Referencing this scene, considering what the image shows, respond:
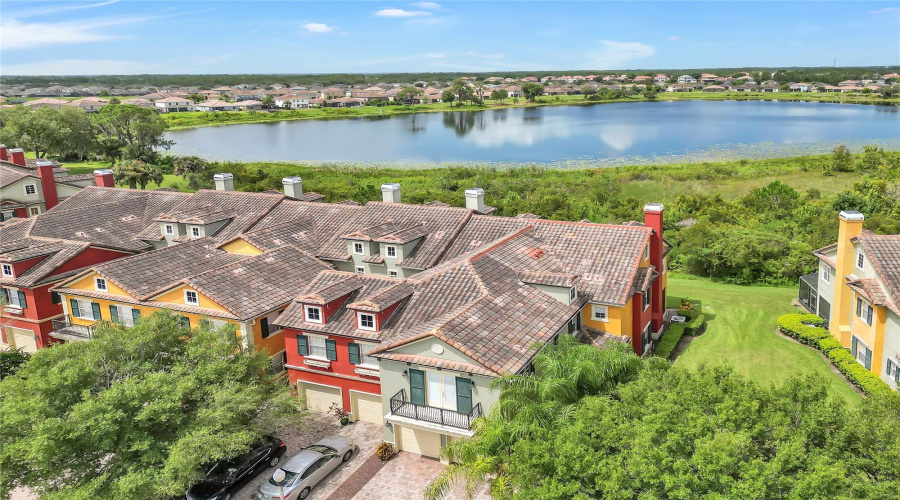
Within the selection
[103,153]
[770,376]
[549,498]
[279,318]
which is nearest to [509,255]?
[279,318]

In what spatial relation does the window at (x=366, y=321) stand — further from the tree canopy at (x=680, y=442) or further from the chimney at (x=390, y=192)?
the chimney at (x=390, y=192)

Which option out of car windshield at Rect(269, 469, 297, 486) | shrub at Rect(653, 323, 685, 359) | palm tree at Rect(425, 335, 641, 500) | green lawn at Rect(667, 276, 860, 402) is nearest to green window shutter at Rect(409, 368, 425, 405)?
palm tree at Rect(425, 335, 641, 500)

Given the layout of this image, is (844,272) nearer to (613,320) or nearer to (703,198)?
(613,320)

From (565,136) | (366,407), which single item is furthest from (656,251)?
(565,136)

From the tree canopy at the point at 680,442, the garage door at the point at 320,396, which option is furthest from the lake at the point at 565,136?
the tree canopy at the point at 680,442

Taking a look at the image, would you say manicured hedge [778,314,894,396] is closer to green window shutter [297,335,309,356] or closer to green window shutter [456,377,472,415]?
green window shutter [456,377,472,415]

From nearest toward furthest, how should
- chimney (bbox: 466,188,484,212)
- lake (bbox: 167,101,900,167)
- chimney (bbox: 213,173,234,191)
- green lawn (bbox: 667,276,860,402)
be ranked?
green lawn (bbox: 667,276,860,402) < chimney (bbox: 466,188,484,212) < chimney (bbox: 213,173,234,191) < lake (bbox: 167,101,900,167)

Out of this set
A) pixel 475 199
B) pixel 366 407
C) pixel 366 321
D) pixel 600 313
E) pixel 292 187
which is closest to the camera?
pixel 366 321
